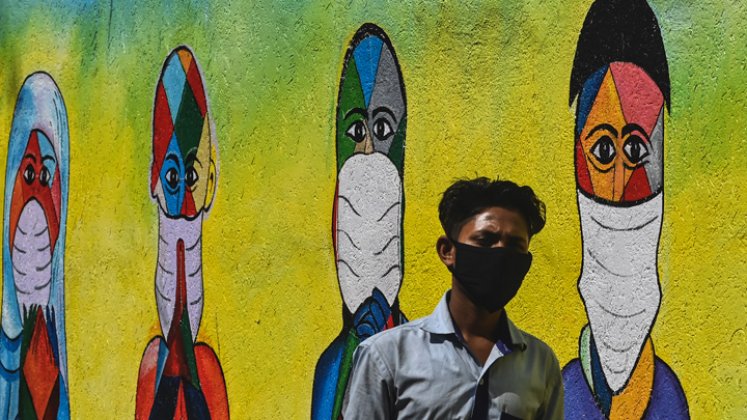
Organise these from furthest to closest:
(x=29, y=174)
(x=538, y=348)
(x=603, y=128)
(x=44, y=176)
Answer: (x=29, y=174), (x=44, y=176), (x=603, y=128), (x=538, y=348)

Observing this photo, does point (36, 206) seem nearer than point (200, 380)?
No

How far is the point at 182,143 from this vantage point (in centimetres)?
654

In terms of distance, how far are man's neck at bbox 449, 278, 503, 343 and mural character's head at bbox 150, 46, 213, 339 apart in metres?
3.00

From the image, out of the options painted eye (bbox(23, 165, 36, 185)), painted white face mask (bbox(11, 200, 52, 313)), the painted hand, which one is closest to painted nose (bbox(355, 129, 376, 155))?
the painted hand

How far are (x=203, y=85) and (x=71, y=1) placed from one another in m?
1.31

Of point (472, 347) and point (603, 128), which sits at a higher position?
point (603, 128)

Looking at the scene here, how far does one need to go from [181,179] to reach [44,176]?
1.31 meters

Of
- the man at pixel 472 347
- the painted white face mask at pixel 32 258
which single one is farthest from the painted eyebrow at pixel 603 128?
the painted white face mask at pixel 32 258

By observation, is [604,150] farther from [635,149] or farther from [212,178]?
[212,178]

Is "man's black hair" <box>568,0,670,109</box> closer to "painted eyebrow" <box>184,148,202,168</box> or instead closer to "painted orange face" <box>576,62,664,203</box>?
"painted orange face" <box>576,62,664,203</box>

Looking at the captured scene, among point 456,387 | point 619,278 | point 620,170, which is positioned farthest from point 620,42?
point 456,387

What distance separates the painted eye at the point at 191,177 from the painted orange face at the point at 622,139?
2207 mm

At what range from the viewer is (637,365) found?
15.0 feet

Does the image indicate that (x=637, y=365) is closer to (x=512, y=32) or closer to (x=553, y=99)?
(x=553, y=99)
